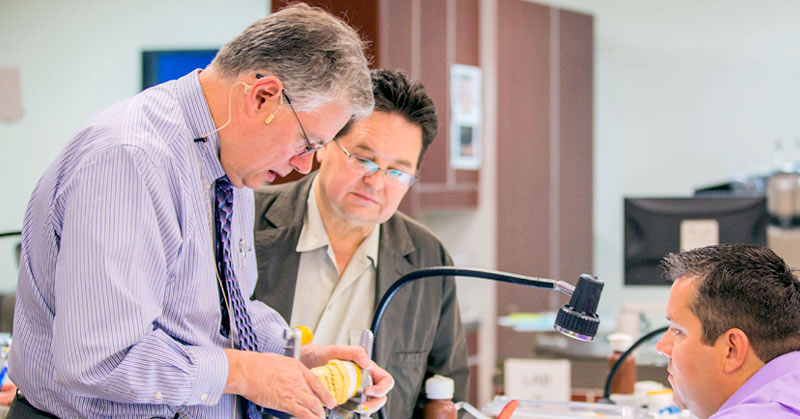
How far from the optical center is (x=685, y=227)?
2.93 meters

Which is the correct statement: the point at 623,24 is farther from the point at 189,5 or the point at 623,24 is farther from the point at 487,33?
the point at 189,5

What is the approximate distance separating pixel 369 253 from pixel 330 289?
126mm

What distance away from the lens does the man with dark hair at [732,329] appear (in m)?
1.33

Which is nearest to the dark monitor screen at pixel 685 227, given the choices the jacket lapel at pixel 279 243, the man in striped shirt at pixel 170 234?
the jacket lapel at pixel 279 243

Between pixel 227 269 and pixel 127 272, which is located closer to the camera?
pixel 127 272

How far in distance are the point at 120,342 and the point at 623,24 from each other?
5.84 m

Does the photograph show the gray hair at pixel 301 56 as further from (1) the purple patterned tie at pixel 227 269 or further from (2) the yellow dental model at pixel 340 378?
(2) the yellow dental model at pixel 340 378

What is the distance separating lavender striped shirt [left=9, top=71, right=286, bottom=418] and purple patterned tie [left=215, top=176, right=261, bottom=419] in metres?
0.05

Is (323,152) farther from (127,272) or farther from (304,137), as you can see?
(127,272)

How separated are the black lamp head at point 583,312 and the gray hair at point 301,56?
0.50 metres

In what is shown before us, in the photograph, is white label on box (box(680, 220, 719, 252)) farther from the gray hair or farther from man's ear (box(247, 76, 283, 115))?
man's ear (box(247, 76, 283, 115))

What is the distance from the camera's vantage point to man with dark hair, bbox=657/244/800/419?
1334 mm

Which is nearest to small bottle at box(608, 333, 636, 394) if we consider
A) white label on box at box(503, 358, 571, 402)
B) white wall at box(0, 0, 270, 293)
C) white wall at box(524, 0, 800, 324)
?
white label on box at box(503, 358, 571, 402)

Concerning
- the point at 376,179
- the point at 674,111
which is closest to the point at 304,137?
the point at 376,179
